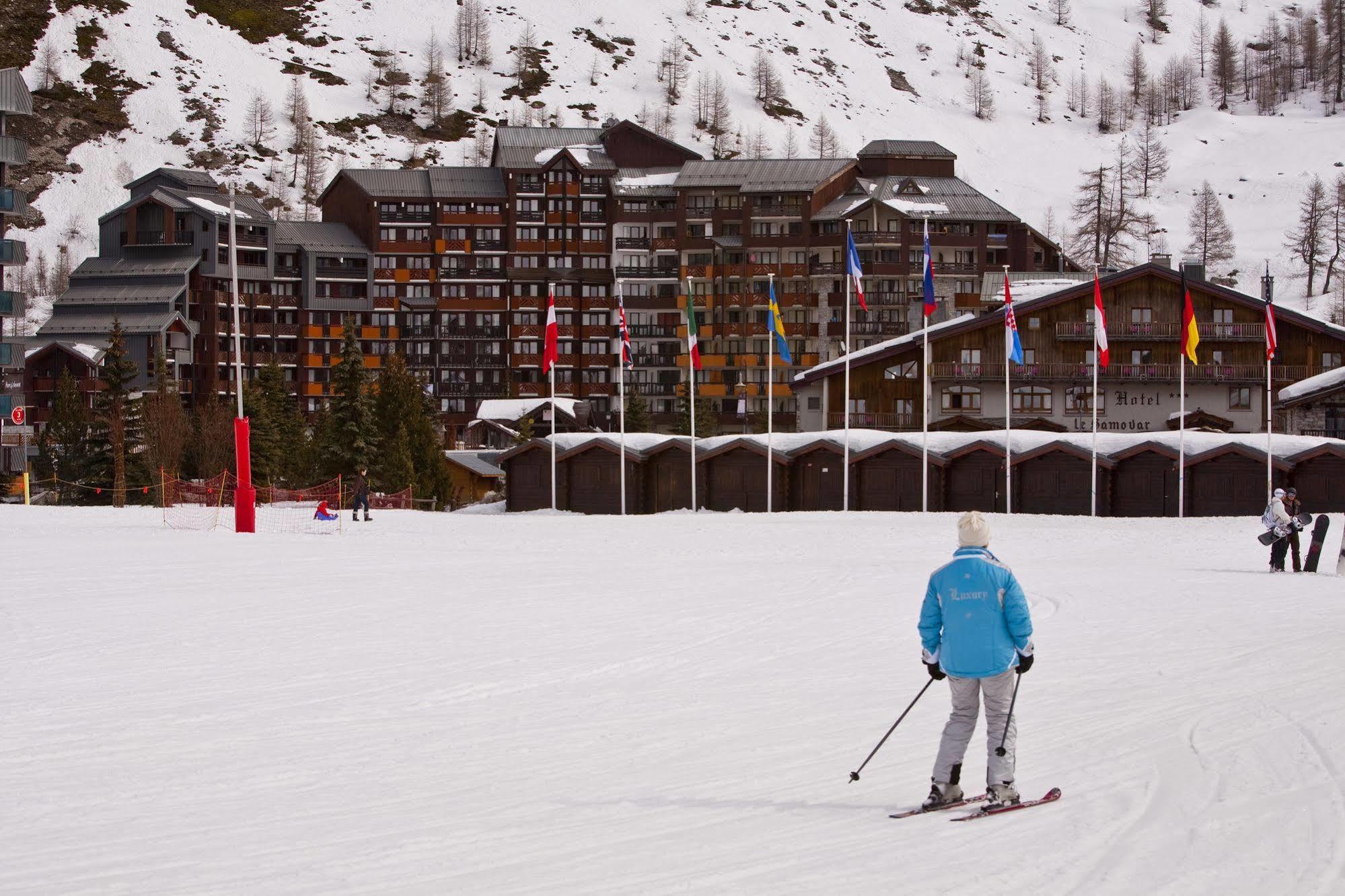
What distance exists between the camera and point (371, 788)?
32.3ft

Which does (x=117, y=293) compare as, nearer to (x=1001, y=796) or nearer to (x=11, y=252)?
(x=11, y=252)

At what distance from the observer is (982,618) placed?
9.05 meters

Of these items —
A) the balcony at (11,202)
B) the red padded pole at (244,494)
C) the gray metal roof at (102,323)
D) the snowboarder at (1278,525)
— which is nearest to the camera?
the snowboarder at (1278,525)

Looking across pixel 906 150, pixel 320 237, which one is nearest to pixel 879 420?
pixel 906 150

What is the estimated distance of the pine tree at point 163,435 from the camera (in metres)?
64.2

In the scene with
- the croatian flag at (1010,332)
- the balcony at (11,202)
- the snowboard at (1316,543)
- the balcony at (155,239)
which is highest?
the balcony at (155,239)

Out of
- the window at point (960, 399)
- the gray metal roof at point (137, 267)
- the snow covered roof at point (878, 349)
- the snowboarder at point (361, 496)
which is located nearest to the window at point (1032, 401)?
the window at point (960, 399)

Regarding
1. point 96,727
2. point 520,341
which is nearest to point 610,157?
point 520,341

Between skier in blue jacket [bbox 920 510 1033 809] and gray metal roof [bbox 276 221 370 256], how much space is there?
98.3 meters

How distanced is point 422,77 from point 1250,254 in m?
98.8

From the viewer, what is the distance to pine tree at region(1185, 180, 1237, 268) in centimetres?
14075

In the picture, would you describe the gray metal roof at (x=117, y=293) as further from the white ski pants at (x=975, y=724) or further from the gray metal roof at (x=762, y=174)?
the white ski pants at (x=975, y=724)

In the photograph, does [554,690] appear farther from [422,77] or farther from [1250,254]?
[422,77]

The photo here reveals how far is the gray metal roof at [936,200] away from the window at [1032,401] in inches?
1186
